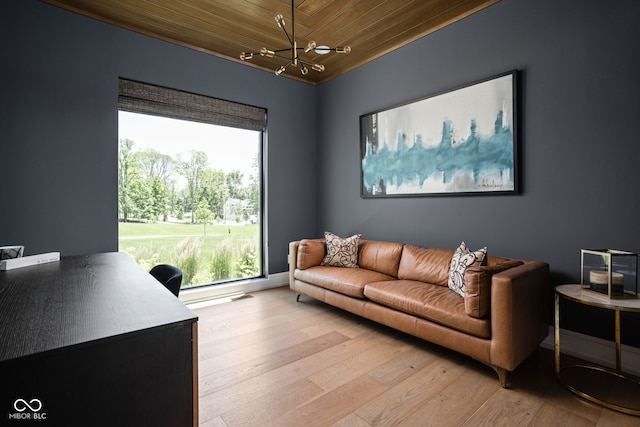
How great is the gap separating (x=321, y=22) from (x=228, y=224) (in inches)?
106

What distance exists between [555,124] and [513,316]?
1.64 m

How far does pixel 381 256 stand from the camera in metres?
3.53

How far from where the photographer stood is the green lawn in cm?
353

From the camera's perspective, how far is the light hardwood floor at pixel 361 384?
1.74 m

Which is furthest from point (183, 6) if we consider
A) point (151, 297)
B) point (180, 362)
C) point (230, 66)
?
point (180, 362)

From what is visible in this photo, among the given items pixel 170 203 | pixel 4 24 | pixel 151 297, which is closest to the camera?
pixel 151 297

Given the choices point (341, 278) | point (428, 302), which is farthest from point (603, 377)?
point (341, 278)

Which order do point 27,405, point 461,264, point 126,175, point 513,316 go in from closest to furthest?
point 27,405 < point 513,316 < point 461,264 < point 126,175

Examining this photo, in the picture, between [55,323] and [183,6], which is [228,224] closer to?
[183,6]

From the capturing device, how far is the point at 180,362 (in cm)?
101

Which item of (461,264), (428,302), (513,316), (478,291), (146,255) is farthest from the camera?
(146,255)

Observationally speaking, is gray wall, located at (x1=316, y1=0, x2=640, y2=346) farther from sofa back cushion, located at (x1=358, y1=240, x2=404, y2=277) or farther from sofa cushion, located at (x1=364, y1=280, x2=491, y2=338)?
sofa cushion, located at (x1=364, y1=280, x2=491, y2=338)

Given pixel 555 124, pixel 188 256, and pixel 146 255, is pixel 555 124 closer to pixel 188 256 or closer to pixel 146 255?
pixel 188 256

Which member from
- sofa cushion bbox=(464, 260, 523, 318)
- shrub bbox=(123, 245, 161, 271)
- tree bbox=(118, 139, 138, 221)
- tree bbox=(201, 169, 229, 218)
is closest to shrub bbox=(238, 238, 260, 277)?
tree bbox=(201, 169, 229, 218)
